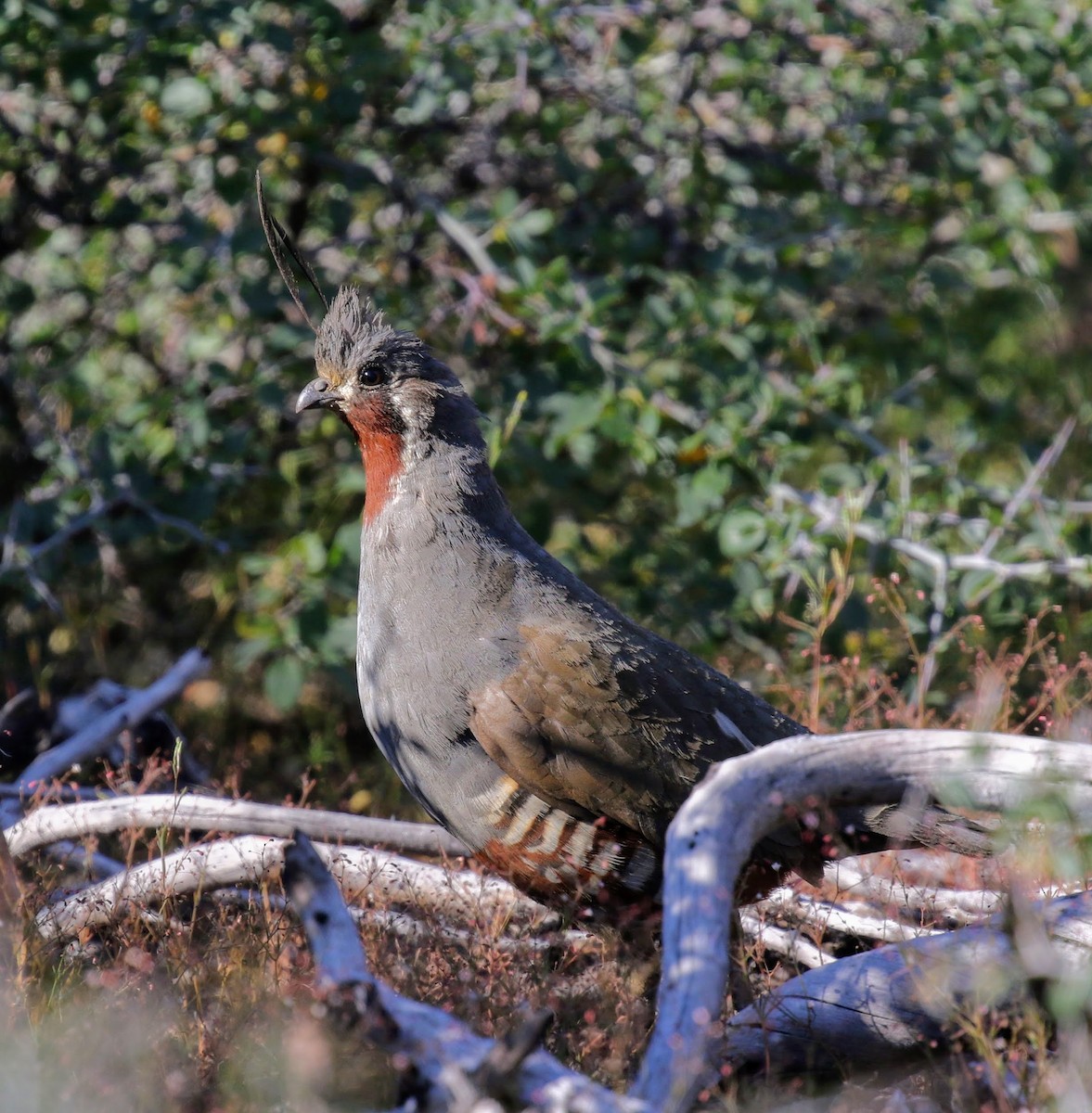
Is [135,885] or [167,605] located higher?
[135,885]

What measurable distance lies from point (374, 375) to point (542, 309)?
1.55 m

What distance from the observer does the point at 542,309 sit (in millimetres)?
5824

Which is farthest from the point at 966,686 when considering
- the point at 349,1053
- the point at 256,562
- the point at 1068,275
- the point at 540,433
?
the point at 1068,275

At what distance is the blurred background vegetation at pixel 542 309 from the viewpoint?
5793 mm

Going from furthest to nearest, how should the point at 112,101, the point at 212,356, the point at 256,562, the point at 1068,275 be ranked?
the point at 1068,275 < the point at 212,356 < the point at 112,101 < the point at 256,562

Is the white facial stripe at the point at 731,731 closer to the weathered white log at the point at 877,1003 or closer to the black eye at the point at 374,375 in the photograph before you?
the weathered white log at the point at 877,1003

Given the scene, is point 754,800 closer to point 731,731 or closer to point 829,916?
point 731,731

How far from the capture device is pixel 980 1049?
9.17ft

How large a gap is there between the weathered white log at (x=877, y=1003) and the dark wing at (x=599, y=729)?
761 millimetres

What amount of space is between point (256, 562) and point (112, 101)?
2286 millimetres

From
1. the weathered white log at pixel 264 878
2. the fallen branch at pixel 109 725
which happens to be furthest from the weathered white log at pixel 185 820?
the fallen branch at pixel 109 725

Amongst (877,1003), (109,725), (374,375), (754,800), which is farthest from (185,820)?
(877,1003)

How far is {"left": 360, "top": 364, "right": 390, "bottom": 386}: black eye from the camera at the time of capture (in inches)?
175

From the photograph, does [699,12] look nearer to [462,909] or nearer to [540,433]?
[540,433]
